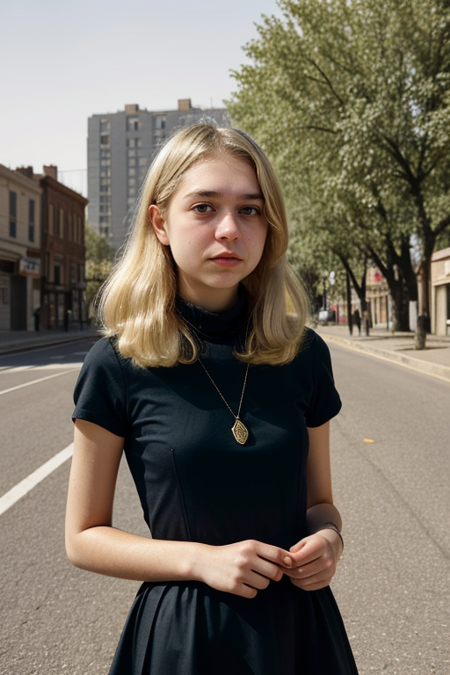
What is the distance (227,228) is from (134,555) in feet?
2.36

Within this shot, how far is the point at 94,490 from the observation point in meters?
1.58

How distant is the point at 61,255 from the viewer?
5434cm

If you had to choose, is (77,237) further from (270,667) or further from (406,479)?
(270,667)

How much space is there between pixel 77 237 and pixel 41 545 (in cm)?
5699

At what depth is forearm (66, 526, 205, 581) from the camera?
1463 mm

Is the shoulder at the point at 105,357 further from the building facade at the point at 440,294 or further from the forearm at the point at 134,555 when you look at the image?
the building facade at the point at 440,294

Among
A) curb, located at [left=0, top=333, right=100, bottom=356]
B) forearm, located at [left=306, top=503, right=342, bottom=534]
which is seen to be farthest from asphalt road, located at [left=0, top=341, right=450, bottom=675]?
curb, located at [left=0, top=333, right=100, bottom=356]

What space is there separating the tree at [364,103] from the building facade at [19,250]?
20.7 metres

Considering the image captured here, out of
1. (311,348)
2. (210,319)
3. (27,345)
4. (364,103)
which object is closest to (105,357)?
(210,319)

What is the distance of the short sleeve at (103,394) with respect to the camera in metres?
1.56

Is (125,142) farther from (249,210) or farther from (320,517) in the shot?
(320,517)

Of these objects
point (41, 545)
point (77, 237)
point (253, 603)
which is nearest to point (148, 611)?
point (253, 603)

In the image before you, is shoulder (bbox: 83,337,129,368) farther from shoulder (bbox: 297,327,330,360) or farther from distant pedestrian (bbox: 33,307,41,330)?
distant pedestrian (bbox: 33,307,41,330)

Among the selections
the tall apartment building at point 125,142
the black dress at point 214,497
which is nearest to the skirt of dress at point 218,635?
the black dress at point 214,497
